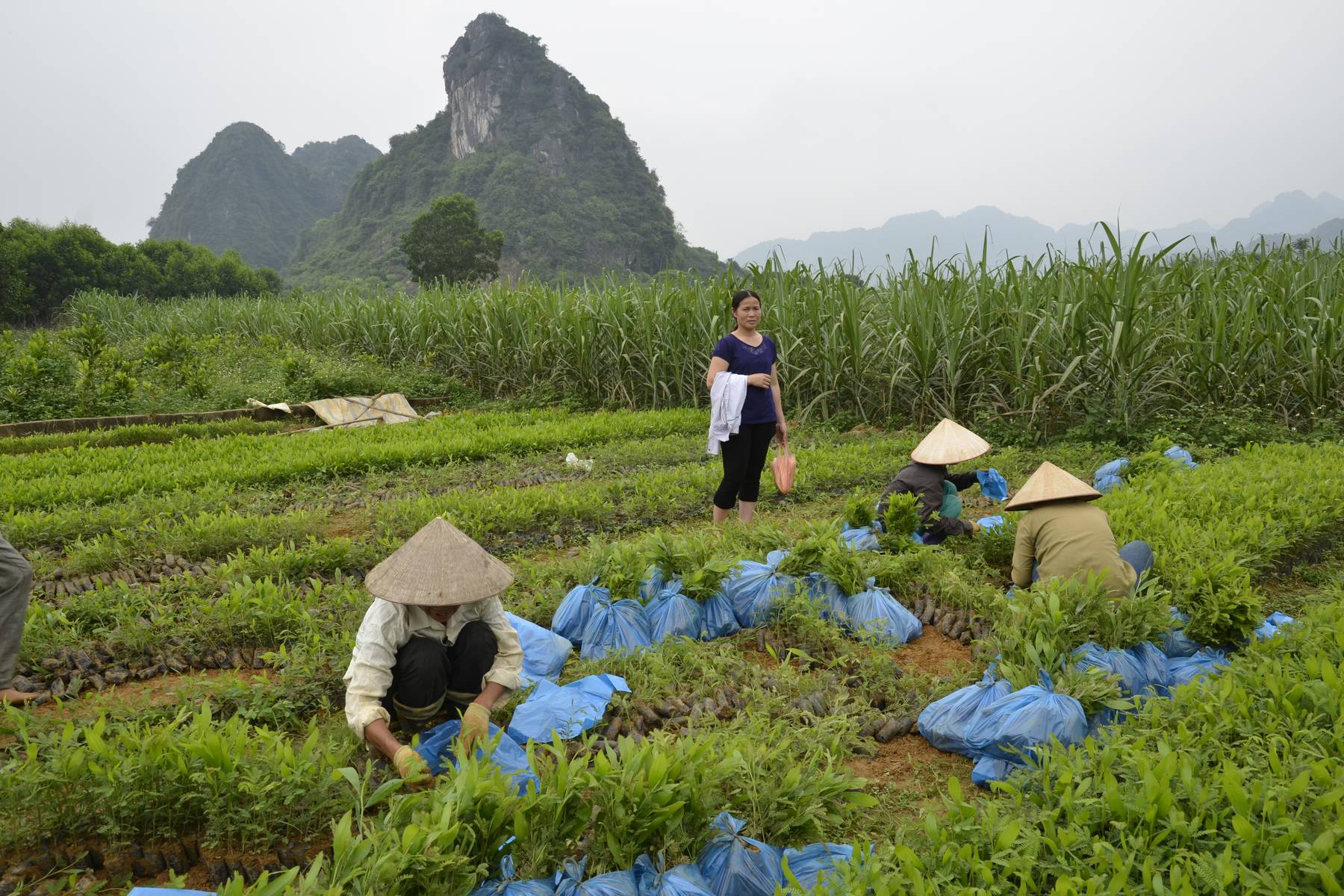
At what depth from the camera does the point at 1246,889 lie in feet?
5.48

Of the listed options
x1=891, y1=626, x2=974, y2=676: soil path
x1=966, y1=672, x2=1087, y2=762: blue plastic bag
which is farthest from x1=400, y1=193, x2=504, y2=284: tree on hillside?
x1=966, y1=672, x2=1087, y2=762: blue plastic bag

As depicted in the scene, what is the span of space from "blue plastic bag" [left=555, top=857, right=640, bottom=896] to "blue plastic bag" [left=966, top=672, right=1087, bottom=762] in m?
1.41

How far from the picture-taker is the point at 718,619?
389 centimetres

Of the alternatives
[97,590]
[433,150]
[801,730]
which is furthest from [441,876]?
[433,150]

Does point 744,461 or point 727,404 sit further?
point 744,461

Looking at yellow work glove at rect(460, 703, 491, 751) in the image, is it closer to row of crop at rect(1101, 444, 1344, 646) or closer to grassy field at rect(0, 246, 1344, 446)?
row of crop at rect(1101, 444, 1344, 646)

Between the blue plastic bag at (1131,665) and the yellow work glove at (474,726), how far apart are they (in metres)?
2.14

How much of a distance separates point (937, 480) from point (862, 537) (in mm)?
636

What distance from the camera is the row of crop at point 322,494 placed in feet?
17.5

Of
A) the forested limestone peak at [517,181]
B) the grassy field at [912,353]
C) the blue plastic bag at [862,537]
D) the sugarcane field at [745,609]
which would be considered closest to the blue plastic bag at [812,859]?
the sugarcane field at [745,609]

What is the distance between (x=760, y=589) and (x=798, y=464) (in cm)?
326

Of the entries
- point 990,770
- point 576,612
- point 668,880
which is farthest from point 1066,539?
point 668,880

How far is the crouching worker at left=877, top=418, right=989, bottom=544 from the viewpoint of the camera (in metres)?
4.81

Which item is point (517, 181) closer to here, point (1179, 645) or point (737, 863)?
point (1179, 645)
